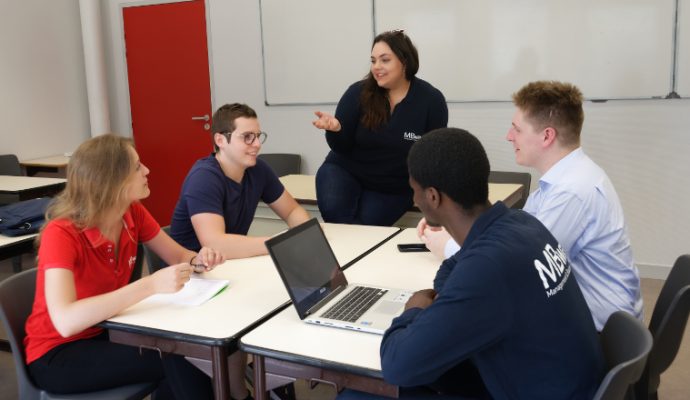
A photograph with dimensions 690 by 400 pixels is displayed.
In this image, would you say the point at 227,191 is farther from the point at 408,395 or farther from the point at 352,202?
the point at 408,395

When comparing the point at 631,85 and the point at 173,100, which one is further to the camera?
the point at 173,100

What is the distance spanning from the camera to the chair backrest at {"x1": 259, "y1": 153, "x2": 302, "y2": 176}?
203 inches

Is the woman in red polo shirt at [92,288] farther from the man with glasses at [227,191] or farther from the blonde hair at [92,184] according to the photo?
the man with glasses at [227,191]

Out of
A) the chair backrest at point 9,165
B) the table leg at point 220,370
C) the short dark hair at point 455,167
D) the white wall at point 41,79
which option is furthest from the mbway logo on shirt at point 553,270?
the white wall at point 41,79

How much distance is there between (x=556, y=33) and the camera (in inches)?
164

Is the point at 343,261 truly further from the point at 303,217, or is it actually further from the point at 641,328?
the point at 641,328

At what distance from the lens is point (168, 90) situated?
5.82m

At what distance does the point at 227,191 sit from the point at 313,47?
285 cm

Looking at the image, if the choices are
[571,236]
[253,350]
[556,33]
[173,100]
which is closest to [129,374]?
[253,350]

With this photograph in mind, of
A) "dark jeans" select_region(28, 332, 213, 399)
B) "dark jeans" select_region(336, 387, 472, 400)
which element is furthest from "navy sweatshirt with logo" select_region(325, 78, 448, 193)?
"dark jeans" select_region(336, 387, 472, 400)

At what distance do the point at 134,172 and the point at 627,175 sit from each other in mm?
3488

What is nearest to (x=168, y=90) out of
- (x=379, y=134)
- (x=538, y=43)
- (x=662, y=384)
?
(x=538, y=43)

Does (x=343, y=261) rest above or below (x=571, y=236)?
below

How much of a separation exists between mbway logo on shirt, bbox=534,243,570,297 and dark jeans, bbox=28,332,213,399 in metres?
1.07
